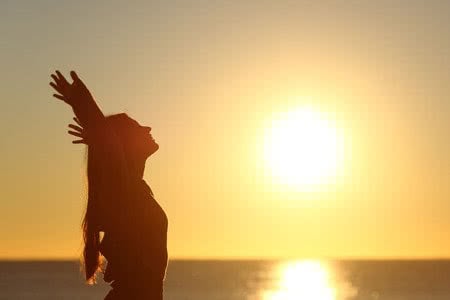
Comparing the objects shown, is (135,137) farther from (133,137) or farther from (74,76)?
(74,76)

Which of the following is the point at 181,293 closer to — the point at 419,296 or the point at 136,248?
the point at 419,296

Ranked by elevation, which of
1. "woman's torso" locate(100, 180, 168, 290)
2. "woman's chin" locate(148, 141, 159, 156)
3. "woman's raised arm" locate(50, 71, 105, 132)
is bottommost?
"woman's torso" locate(100, 180, 168, 290)

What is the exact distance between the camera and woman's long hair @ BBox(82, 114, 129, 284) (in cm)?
564

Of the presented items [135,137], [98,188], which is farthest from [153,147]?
[98,188]

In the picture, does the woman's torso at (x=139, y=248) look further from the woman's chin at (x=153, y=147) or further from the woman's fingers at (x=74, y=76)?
the woman's fingers at (x=74, y=76)

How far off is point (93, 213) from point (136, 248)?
0.25 meters

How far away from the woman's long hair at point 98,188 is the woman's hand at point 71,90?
0.18 m

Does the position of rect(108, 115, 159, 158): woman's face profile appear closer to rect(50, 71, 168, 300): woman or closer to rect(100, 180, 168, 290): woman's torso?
rect(50, 71, 168, 300): woman

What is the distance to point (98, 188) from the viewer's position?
5.72 meters

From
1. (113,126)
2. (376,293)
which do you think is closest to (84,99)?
(113,126)

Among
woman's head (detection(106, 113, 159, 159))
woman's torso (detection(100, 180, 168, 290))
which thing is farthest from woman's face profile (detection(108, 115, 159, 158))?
woman's torso (detection(100, 180, 168, 290))

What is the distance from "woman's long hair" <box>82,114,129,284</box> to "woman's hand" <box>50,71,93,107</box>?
18 centimetres

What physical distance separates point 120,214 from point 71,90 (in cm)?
59

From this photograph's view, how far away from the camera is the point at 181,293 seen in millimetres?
101562
